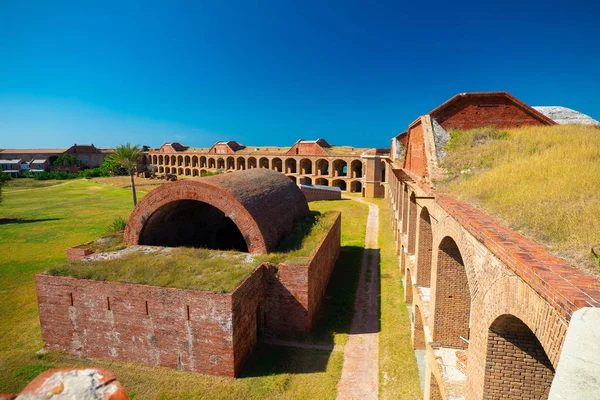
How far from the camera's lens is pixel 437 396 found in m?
7.88

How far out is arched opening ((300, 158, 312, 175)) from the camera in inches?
1909

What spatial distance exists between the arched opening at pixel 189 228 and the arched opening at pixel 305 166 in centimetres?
2916

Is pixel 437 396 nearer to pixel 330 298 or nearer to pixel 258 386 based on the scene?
pixel 258 386

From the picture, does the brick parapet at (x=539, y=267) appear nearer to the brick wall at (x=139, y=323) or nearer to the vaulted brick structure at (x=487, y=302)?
the vaulted brick structure at (x=487, y=302)

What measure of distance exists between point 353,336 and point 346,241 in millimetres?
12012

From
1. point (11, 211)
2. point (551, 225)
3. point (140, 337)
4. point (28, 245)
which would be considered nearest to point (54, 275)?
point (140, 337)

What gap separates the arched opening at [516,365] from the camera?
4.50 meters

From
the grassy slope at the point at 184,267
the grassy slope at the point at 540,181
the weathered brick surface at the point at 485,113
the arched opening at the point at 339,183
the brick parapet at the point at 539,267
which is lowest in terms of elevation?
the grassy slope at the point at 184,267

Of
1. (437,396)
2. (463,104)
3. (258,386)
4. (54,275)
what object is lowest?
(258,386)

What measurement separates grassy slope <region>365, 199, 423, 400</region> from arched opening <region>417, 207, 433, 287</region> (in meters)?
2.16

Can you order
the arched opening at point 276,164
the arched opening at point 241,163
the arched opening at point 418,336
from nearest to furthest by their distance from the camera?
the arched opening at point 418,336 → the arched opening at point 276,164 → the arched opening at point 241,163

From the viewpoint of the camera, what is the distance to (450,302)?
8047 mm

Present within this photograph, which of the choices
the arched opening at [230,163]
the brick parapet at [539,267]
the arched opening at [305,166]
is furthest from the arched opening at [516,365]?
the arched opening at [230,163]

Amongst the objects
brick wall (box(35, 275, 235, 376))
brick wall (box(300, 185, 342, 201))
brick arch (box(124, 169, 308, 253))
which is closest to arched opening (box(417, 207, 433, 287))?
brick arch (box(124, 169, 308, 253))
